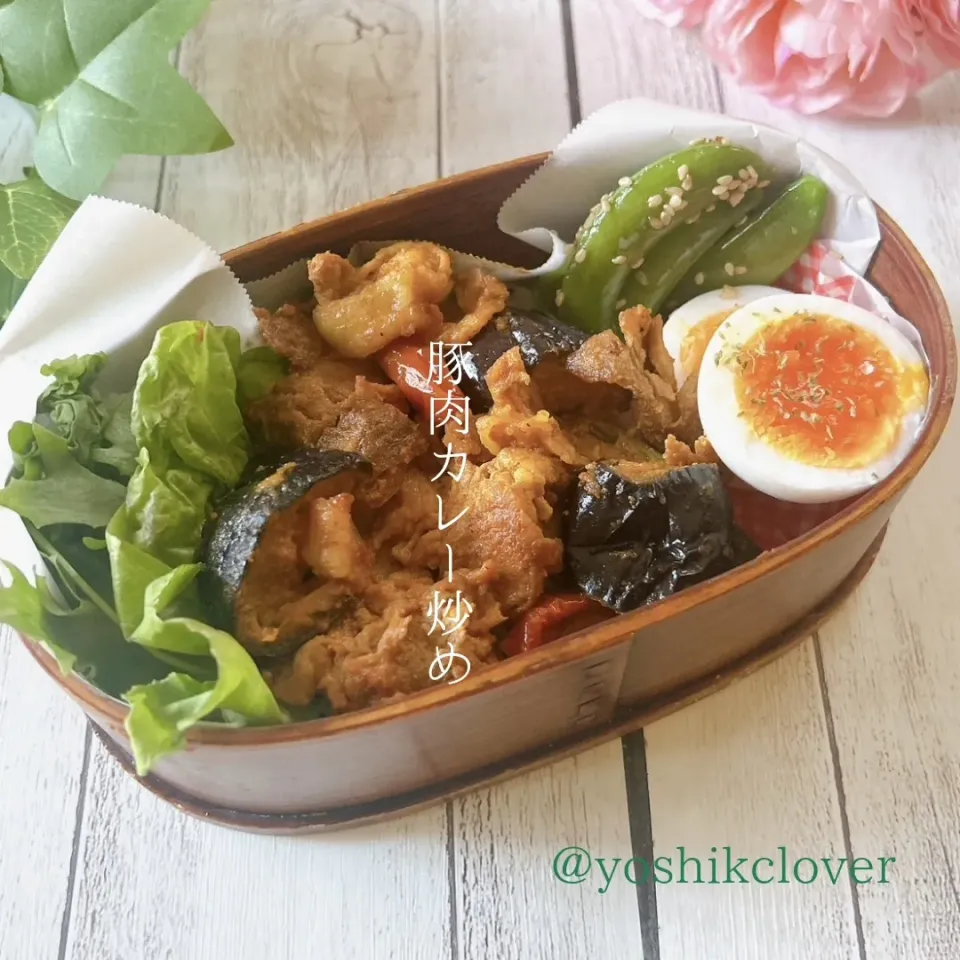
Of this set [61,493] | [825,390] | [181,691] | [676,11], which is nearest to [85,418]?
[61,493]

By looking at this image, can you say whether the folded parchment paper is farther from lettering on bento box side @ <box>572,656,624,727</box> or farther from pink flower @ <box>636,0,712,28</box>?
lettering on bento box side @ <box>572,656,624,727</box>

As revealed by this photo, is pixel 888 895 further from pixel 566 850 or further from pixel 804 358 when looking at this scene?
pixel 804 358

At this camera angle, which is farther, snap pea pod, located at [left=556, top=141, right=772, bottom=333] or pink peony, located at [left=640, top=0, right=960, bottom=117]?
A: pink peony, located at [left=640, top=0, right=960, bottom=117]

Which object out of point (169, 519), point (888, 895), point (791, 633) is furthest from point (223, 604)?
point (888, 895)

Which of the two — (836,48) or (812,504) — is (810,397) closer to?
(812,504)

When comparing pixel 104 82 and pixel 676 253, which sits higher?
pixel 104 82

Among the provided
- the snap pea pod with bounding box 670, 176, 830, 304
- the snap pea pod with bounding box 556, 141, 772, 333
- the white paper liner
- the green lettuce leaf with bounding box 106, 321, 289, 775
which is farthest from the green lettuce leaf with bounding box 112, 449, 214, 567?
the snap pea pod with bounding box 670, 176, 830, 304
